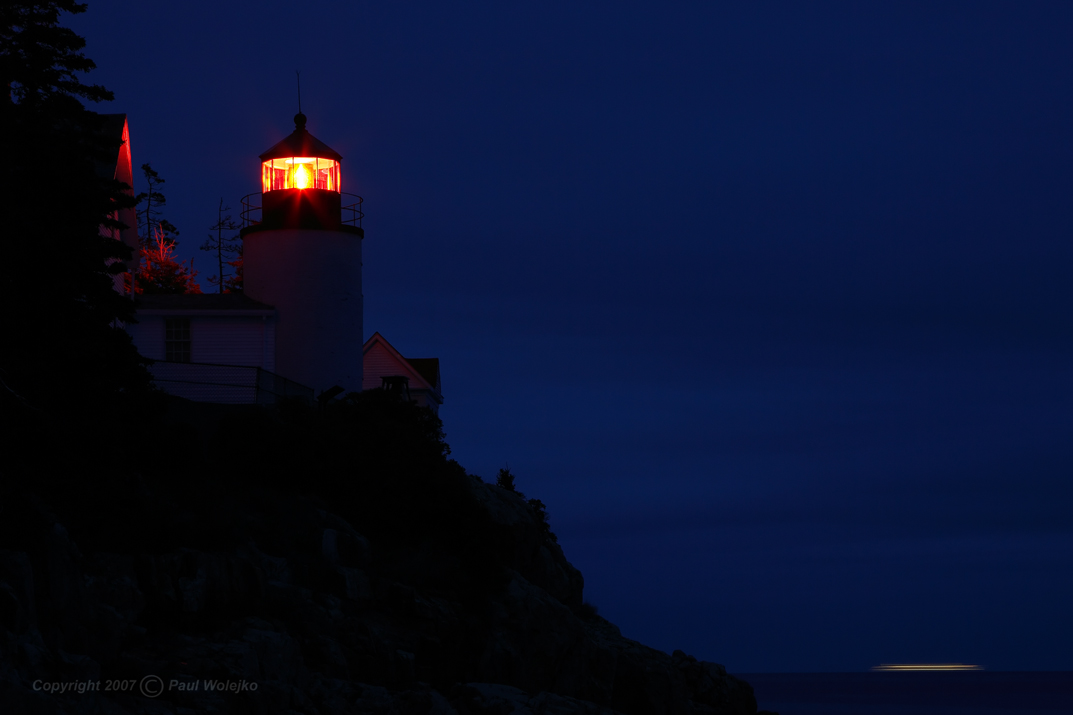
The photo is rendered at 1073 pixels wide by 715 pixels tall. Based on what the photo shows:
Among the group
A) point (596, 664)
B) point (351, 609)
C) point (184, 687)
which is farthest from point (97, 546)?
point (596, 664)

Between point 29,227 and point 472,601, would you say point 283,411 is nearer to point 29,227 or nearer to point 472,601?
point 472,601

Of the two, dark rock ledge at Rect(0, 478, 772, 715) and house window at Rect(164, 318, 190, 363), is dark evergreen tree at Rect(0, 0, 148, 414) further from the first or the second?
house window at Rect(164, 318, 190, 363)

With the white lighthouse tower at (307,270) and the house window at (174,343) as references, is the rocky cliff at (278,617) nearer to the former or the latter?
the white lighthouse tower at (307,270)

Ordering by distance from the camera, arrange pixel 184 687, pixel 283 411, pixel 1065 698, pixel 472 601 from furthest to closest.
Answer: pixel 1065 698 → pixel 283 411 → pixel 472 601 → pixel 184 687

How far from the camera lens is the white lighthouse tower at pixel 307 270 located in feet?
129

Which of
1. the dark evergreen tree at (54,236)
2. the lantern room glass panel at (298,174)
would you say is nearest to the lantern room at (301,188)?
the lantern room glass panel at (298,174)

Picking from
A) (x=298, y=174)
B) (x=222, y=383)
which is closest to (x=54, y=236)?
(x=222, y=383)

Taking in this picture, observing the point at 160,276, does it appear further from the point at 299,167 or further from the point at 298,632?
the point at 298,632

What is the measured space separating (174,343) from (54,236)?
15785 millimetres

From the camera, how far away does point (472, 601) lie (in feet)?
102

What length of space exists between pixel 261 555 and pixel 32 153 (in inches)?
376

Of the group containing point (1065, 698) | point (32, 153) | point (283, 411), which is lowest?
point (1065, 698)

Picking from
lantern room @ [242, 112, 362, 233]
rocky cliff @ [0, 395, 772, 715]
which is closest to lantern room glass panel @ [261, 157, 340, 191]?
lantern room @ [242, 112, 362, 233]

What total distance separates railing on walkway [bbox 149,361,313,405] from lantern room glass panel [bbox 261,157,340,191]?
286 inches
